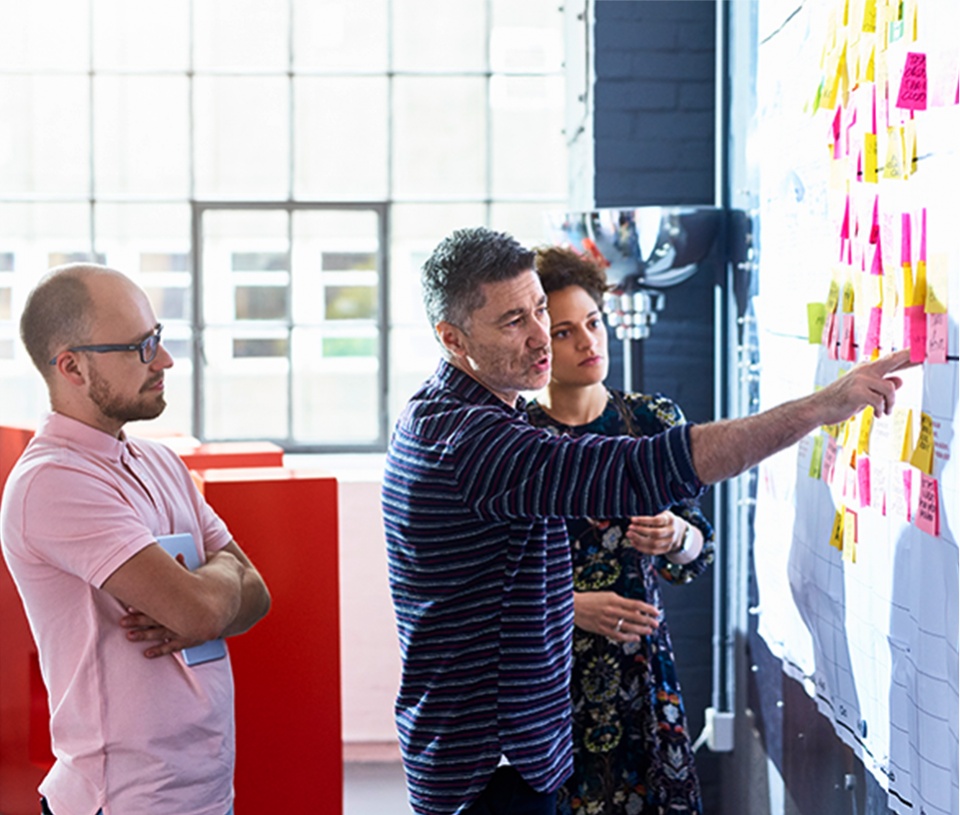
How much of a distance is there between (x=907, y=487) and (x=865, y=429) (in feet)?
0.60

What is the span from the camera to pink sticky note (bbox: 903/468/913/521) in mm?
1585

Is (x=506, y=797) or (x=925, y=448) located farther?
(x=506, y=797)

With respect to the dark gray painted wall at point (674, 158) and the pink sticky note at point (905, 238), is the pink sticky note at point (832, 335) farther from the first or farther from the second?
the dark gray painted wall at point (674, 158)

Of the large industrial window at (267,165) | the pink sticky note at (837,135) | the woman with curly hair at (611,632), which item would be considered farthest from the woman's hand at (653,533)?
the large industrial window at (267,165)

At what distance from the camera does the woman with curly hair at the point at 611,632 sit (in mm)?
2164

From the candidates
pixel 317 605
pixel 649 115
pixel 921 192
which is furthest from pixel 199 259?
pixel 921 192

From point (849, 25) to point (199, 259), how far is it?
3.24 meters

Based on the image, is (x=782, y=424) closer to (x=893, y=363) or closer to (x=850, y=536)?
(x=893, y=363)

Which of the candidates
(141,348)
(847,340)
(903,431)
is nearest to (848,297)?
(847,340)

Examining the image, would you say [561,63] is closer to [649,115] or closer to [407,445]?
[649,115]

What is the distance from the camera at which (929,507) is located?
1.52 metres

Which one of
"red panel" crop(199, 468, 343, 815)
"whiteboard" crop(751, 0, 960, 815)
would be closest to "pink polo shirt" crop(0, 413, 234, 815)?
"red panel" crop(199, 468, 343, 815)

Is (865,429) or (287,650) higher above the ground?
(865,429)

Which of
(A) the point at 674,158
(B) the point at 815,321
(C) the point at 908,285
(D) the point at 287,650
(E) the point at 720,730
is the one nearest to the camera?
(C) the point at 908,285
